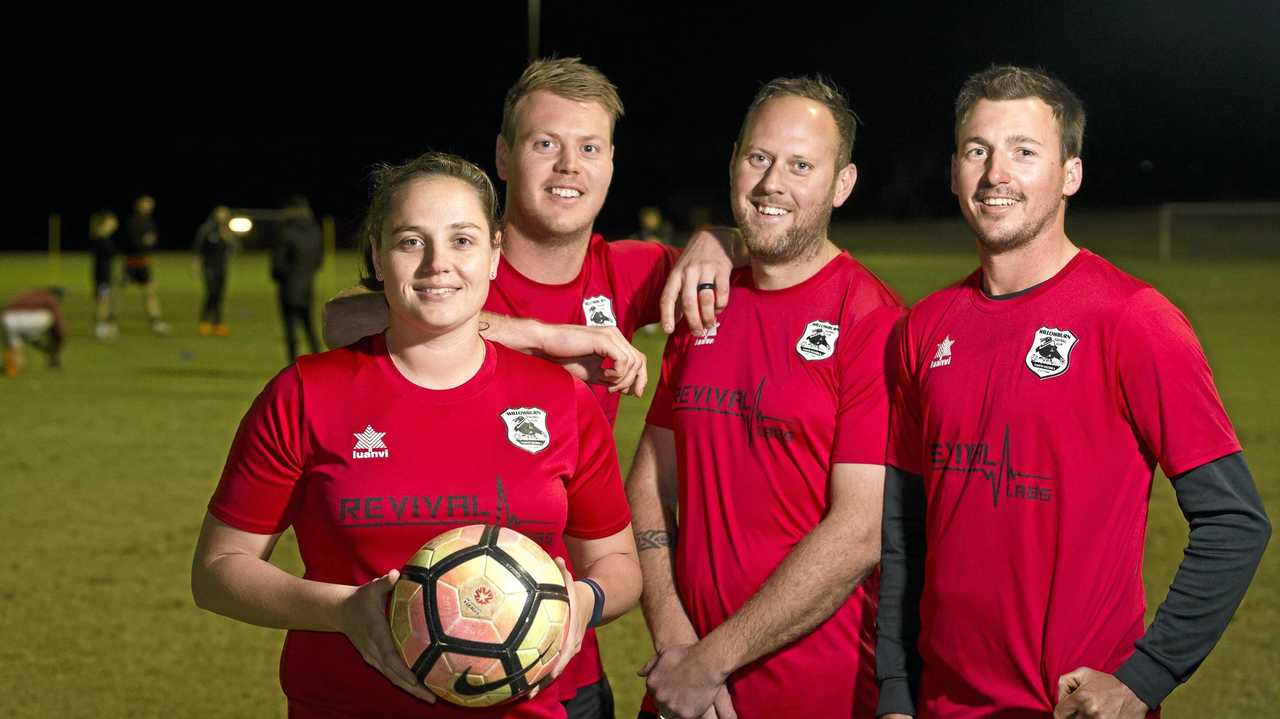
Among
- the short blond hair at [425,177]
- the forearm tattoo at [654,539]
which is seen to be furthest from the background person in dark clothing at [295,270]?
the short blond hair at [425,177]

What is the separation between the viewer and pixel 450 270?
3.10m

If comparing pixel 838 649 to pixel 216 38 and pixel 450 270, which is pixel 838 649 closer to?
pixel 450 270

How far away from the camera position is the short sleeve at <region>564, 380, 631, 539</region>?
3344mm

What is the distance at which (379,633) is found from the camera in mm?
2869

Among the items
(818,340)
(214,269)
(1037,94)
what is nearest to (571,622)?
(818,340)

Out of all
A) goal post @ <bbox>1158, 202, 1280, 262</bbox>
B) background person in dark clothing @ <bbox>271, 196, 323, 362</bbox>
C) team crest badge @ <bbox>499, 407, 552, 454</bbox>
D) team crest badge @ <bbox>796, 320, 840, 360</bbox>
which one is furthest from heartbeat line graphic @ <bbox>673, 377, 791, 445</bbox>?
goal post @ <bbox>1158, 202, 1280, 262</bbox>

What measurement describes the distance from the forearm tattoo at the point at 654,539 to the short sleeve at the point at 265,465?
131cm

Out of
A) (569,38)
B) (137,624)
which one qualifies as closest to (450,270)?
(137,624)

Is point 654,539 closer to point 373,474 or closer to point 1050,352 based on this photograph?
point 373,474

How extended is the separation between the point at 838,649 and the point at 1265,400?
13959mm

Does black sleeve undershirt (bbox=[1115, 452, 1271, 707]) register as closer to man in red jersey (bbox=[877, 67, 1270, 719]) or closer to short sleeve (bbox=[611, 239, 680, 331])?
man in red jersey (bbox=[877, 67, 1270, 719])

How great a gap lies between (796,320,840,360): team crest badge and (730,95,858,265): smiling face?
237 mm

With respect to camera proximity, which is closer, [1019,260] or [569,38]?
[1019,260]

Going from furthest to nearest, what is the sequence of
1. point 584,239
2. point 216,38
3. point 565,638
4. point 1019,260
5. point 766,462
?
point 216,38 → point 584,239 → point 766,462 → point 1019,260 → point 565,638
